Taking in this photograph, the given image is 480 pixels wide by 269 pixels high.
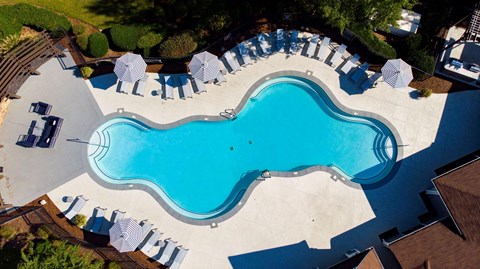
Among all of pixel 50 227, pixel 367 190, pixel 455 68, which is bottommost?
pixel 50 227

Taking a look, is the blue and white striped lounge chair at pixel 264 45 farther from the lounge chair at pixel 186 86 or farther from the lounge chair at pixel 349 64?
the lounge chair at pixel 186 86

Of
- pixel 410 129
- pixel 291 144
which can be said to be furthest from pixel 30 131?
pixel 410 129

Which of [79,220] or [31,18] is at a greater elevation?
[31,18]

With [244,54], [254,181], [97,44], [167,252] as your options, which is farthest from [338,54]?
[167,252]

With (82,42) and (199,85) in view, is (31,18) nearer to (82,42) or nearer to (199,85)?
(82,42)

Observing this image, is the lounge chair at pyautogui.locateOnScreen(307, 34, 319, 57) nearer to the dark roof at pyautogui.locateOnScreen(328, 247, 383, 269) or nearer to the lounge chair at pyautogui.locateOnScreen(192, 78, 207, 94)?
the lounge chair at pyautogui.locateOnScreen(192, 78, 207, 94)

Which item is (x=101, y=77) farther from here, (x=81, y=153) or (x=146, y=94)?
(x=81, y=153)

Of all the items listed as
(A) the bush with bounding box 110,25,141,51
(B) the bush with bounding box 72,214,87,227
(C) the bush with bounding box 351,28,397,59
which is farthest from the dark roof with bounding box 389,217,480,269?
(A) the bush with bounding box 110,25,141,51

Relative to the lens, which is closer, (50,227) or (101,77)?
(50,227)
